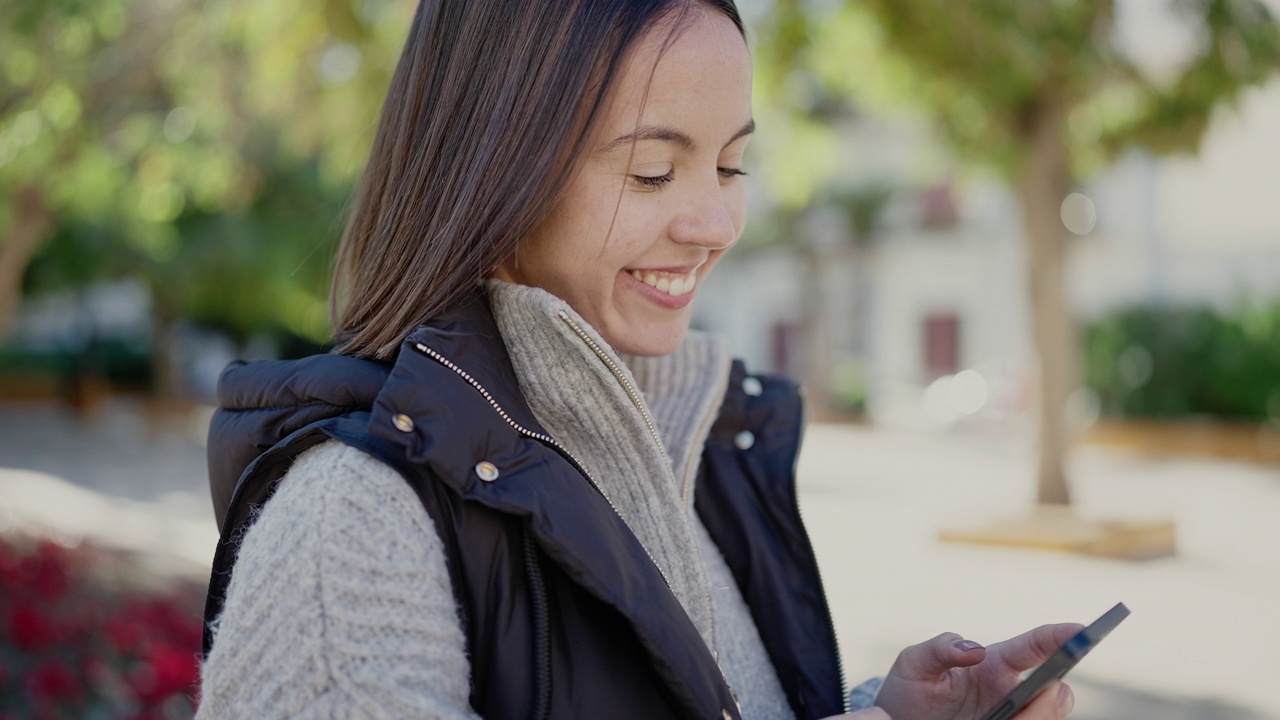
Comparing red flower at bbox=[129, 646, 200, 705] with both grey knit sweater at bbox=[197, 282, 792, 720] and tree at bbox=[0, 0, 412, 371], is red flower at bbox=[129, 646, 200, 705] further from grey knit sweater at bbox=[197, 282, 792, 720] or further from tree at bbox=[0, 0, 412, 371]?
grey knit sweater at bbox=[197, 282, 792, 720]

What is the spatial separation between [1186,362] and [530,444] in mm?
19746

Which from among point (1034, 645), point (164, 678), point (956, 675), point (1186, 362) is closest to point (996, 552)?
point (164, 678)

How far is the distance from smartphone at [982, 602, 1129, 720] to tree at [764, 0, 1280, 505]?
6233 millimetres

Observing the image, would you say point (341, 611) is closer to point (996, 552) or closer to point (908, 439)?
point (996, 552)

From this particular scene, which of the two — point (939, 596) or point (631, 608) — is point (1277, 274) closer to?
point (939, 596)

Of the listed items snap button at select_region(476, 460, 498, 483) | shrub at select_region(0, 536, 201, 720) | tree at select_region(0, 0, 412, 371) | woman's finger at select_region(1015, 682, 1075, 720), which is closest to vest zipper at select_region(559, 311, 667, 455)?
snap button at select_region(476, 460, 498, 483)

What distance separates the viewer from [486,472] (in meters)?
1.23

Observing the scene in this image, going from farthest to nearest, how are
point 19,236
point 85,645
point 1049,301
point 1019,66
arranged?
point 1049,301
point 1019,66
point 19,236
point 85,645

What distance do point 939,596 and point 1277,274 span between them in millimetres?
17934

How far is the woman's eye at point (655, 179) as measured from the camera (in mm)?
1469

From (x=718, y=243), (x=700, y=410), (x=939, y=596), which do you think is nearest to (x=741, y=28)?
(x=718, y=243)

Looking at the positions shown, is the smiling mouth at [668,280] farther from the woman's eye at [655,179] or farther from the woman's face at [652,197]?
the woman's eye at [655,179]

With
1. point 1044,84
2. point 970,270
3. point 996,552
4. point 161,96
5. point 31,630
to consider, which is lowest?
point 996,552

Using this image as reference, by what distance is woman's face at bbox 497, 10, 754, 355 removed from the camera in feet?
4.73
